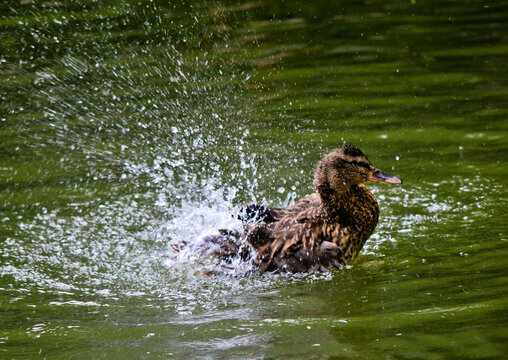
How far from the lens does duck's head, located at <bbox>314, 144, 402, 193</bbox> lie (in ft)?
22.4

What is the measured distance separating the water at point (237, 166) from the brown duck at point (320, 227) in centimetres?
17

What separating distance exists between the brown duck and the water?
17 centimetres

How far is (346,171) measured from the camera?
22.5 feet

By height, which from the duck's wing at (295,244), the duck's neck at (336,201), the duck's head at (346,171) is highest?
the duck's head at (346,171)

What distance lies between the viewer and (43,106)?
10.6m

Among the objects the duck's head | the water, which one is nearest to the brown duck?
the duck's head

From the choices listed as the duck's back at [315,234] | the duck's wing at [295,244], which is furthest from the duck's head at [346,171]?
the duck's wing at [295,244]

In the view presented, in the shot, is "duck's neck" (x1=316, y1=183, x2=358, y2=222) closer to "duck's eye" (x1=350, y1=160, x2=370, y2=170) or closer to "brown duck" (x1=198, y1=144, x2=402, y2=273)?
"brown duck" (x1=198, y1=144, x2=402, y2=273)

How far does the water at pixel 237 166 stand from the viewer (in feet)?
17.9

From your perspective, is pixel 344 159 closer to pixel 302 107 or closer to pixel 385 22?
pixel 302 107

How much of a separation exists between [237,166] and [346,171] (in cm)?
223

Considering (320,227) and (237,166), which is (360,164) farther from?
(237,166)

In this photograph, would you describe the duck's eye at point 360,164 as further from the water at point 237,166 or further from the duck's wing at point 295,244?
the water at point 237,166

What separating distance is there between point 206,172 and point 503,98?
4.13m
